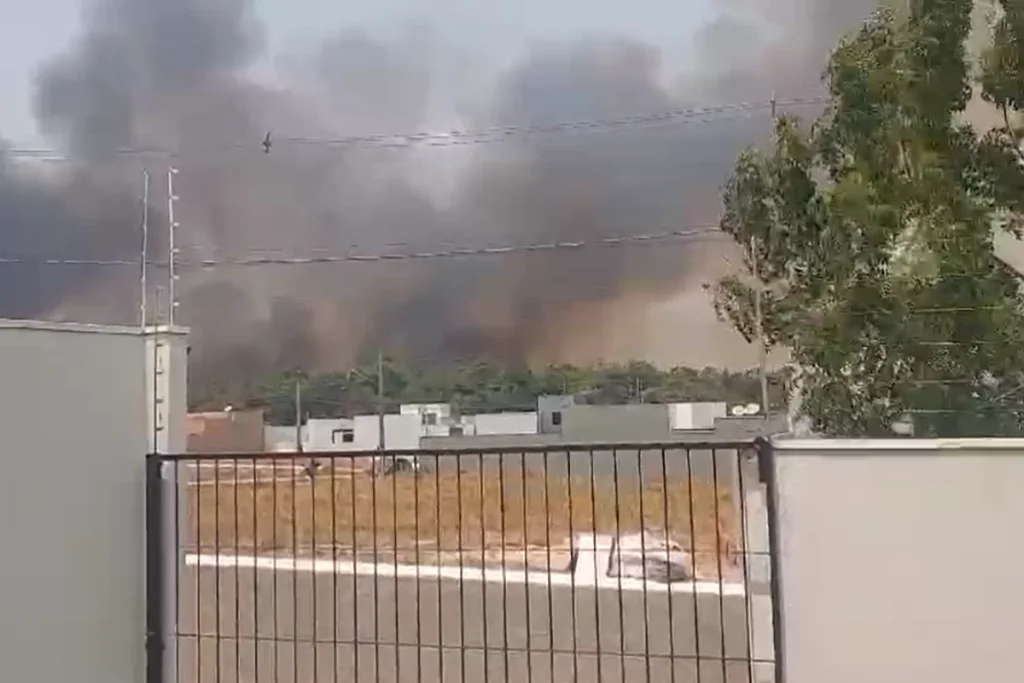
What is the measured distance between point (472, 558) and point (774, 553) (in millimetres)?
3082

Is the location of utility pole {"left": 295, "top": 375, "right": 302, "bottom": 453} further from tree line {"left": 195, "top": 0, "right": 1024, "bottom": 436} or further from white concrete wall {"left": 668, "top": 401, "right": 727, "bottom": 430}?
tree line {"left": 195, "top": 0, "right": 1024, "bottom": 436}

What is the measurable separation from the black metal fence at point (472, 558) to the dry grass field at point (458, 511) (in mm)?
18

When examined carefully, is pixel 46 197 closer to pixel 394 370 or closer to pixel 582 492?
pixel 394 370

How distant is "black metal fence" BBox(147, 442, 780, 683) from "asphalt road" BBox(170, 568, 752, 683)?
0.06 ft

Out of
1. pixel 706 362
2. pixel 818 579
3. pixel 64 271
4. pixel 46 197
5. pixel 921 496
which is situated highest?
pixel 46 197

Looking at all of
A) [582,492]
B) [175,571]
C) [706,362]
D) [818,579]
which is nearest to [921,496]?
[818,579]

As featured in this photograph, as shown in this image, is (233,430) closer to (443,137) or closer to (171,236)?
(171,236)

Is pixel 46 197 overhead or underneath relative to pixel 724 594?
overhead

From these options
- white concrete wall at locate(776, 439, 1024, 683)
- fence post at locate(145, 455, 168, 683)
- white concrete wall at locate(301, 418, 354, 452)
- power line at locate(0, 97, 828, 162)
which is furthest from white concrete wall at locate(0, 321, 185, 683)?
power line at locate(0, 97, 828, 162)

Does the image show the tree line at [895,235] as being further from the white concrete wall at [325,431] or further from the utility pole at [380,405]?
the white concrete wall at [325,431]

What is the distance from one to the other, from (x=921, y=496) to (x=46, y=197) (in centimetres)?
2606

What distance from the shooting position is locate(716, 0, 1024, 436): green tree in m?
4.50

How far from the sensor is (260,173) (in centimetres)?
3025

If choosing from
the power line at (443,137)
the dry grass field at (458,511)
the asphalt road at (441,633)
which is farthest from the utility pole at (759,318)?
the power line at (443,137)
